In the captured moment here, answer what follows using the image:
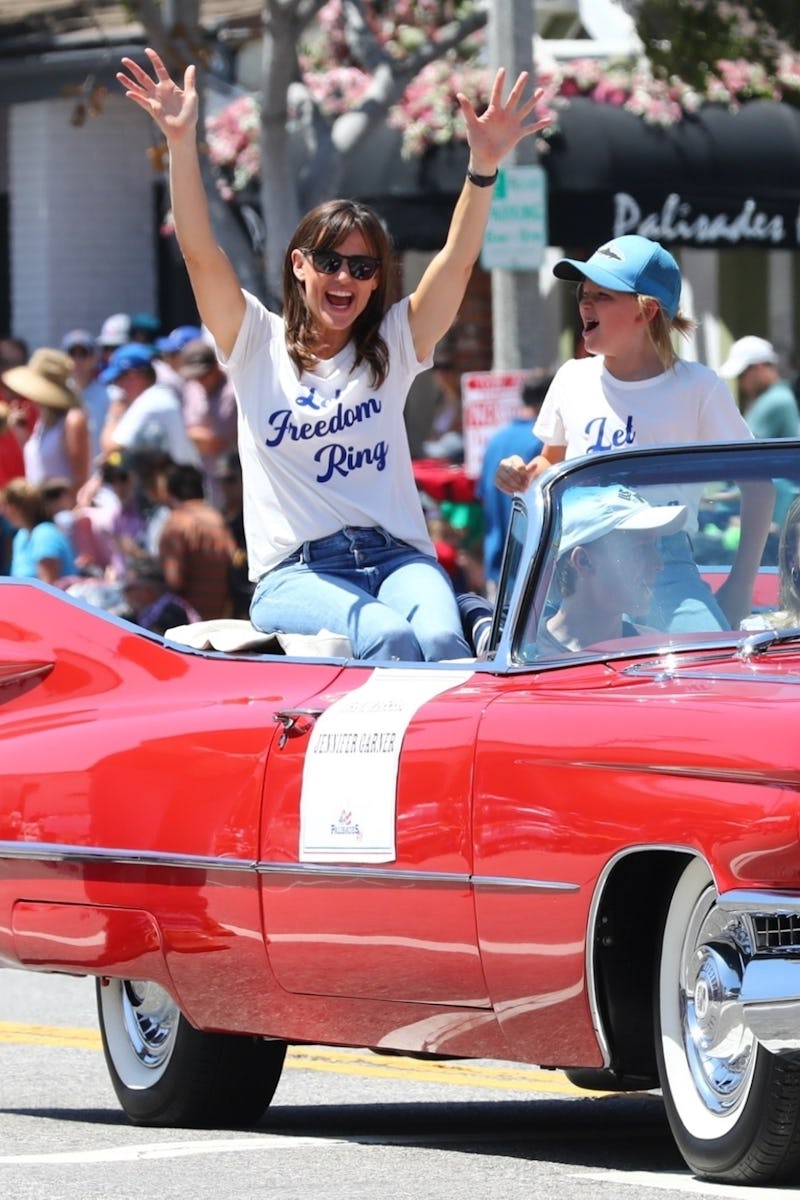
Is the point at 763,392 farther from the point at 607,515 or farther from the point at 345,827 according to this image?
the point at 345,827

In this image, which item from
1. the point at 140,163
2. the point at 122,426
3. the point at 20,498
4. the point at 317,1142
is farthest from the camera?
the point at 140,163

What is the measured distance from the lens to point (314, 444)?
23.0ft

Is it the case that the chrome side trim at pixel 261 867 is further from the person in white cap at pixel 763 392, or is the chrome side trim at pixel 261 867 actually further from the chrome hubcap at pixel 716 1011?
the person in white cap at pixel 763 392

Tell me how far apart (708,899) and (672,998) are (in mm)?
250

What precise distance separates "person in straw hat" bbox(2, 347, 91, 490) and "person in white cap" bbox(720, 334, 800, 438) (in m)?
4.07

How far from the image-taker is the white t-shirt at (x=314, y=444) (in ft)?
23.0

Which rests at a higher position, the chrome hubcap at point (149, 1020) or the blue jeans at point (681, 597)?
the blue jeans at point (681, 597)

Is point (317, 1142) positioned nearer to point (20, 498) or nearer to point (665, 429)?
point (665, 429)

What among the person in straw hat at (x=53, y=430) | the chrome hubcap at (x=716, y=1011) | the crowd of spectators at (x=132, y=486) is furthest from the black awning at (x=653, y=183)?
the chrome hubcap at (x=716, y=1011)

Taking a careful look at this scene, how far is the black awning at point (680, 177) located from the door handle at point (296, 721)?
47.4 ft

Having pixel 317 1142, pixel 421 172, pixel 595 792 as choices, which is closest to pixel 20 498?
pixel 421 172

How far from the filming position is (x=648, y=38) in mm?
16969

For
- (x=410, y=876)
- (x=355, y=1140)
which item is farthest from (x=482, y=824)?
(x=355, y=1140)

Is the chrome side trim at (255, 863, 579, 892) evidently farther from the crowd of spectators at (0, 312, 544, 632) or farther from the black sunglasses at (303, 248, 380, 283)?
the crowd of spectators at (0, 312, 544, 632)
